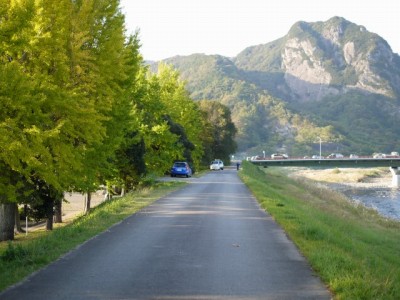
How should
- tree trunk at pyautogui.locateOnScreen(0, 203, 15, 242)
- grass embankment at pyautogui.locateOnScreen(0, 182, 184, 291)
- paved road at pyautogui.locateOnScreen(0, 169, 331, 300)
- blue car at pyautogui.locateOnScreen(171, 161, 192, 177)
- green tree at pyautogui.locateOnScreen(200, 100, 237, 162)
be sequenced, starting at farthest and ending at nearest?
1. green tree at pyautogui.locateOnScreen(200, 100, 237, 162)
2. blue car at pyautogui.locateOnScreen(171, 161, 192, 177)
3. tree trunk at pyautogui.locateOnScreen(0, 203, 15, 242)
4. grass embankment at pyautogui.locateOnScreen(0, 182, 184, 291)
5. paved road at pyautogui.locateOnScreen(0, 169, 331, 300)

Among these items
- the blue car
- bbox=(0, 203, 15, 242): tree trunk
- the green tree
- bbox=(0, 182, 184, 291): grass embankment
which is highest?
the green tree

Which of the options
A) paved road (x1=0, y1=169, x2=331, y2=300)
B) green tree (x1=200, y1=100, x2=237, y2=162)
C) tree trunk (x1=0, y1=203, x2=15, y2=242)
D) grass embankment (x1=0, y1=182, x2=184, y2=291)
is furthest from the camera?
green tree (x1=200, y1=100, x2=237, y2=162)

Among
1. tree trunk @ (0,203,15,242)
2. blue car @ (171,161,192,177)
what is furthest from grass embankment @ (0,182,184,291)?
blue car @ (171,161,192,177)

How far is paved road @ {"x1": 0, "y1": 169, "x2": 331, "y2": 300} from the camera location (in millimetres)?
8148

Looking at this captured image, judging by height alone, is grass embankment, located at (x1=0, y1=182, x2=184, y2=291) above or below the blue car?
below

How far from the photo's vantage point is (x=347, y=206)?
4050 cm

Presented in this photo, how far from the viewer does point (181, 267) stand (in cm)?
1000

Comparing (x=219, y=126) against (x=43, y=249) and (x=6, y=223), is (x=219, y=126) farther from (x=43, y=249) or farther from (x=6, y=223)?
(x=43, y=249)

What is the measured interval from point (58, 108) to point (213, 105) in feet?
253

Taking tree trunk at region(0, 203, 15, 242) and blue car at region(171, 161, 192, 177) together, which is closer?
tree trunk at region(0, 203, 15, 242)

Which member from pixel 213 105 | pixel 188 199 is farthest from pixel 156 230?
pixel 213 105

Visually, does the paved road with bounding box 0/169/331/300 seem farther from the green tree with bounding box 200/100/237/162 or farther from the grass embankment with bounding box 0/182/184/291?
the green tree with bounding box 200/100/237/162

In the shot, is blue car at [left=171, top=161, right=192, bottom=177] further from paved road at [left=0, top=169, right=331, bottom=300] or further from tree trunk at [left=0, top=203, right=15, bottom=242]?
paved road at [left=0, top=169, right=331, bottom=300]

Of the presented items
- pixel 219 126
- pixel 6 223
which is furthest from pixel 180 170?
pixel 219 126
